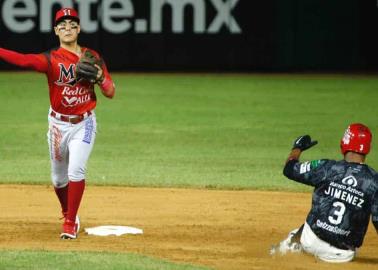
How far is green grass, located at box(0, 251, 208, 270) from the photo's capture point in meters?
7.20

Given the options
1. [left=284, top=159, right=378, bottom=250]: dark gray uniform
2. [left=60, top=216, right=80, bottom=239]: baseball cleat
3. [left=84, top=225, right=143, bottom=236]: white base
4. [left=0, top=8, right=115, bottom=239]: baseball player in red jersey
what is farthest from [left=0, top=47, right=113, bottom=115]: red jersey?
[left=284, top=159, right=378, bottom=250]: dark gray uniform

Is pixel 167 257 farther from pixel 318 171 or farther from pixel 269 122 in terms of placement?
pixel 269 122

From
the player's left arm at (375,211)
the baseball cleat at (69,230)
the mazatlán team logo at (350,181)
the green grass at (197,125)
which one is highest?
the mazatlán team logo at (350,181)

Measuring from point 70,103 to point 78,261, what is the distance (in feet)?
4.91

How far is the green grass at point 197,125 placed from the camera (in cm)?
1226

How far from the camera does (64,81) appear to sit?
8312 mm

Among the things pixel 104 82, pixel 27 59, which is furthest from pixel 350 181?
pixel 27 59

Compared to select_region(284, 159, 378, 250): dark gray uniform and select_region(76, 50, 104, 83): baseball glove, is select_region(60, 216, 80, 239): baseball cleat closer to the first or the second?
select_region(76, 50, 104, 83): baseball glove

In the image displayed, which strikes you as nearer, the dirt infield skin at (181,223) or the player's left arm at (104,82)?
the dirt infield skin at (181,223)

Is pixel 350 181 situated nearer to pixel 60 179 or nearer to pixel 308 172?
pixel 308 172

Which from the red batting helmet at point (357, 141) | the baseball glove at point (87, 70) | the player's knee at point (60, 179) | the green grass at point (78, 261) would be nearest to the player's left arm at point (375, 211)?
the red batting helmet at point (357, 141)

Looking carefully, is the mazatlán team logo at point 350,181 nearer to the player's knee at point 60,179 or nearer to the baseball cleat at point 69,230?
the baseball cleat at point 69,230

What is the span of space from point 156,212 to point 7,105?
373 inches

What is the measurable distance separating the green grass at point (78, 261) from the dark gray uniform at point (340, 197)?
0.93 metres
